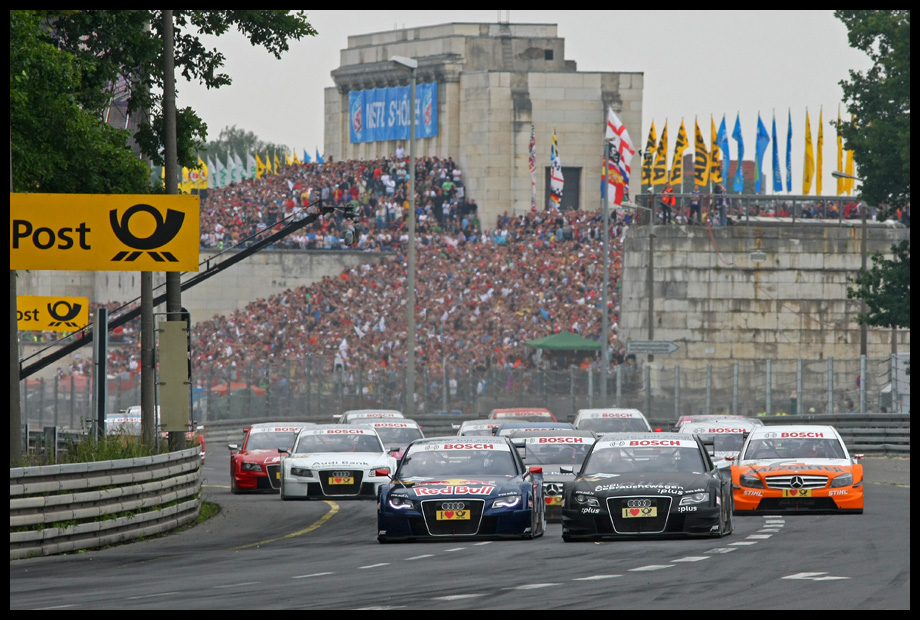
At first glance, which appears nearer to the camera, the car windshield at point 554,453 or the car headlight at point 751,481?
the car headlight at point 751,481

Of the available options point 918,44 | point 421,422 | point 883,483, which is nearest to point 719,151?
point 421,422

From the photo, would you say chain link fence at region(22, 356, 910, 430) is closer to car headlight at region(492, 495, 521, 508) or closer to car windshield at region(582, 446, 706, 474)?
→ car windshield at region(582, 446, 706, 474)

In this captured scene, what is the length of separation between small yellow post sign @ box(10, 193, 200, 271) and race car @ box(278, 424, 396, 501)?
21.1 ft

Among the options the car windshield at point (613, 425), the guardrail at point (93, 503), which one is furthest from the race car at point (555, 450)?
the car windshield at point (613, 425)

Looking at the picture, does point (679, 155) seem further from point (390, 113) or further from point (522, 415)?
point (522, 415)

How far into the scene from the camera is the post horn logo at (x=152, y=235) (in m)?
21.2

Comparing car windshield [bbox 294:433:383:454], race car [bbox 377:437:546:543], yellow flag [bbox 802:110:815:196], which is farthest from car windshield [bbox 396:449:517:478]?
yellow flag [bbox 802:110:815:196]

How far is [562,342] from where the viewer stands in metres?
52.5

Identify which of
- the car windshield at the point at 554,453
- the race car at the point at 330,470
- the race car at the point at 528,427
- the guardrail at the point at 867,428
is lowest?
the guardrail at the point at 867,428

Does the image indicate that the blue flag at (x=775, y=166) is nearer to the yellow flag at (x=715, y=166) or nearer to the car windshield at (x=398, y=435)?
the yellow flag at (x=715, y=166)

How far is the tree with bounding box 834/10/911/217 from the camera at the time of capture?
162ft

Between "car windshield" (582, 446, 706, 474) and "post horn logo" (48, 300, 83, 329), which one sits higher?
"post horn logo" (48, 300, 83, 329)

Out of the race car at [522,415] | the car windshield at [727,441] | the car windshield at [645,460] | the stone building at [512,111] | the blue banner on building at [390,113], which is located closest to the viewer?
the car windshield at [645,460]

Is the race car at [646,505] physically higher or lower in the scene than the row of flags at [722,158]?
lower
